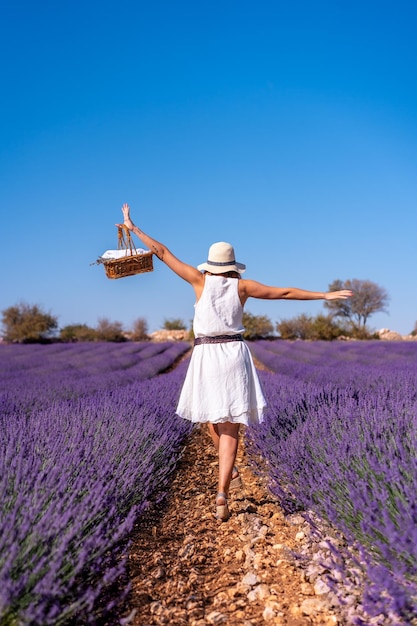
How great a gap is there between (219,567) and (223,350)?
44.8 inches

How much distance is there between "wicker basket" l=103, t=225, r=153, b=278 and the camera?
3.61m

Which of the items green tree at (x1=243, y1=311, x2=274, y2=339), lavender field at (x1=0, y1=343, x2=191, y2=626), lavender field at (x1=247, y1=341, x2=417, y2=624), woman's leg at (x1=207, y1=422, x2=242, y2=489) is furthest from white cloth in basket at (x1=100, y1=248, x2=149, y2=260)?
green tree at (x1=243, y1=311, x2=274, y2=339)

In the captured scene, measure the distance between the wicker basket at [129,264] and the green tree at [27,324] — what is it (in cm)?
2728

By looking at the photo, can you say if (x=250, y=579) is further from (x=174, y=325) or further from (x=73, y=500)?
(x=174, y=325)

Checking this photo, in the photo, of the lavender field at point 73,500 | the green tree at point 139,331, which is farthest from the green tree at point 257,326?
the lavender field at point 73,500

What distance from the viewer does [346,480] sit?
2.34m

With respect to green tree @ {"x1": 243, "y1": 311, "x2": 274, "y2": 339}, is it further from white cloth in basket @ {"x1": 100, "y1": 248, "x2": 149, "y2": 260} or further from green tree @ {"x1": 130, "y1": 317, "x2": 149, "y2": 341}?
white cloth in basket @ {"x1": 100, "y1": 248, "x2": 149, "y2": 260}

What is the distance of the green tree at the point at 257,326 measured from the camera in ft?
100

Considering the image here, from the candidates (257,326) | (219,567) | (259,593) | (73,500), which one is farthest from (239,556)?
(257,326)

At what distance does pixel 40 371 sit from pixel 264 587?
28.5 ft

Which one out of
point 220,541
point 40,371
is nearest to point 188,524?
point 220,541

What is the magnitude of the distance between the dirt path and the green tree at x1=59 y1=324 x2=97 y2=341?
2915 centimetres

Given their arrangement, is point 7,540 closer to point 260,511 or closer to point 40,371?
point 260,511

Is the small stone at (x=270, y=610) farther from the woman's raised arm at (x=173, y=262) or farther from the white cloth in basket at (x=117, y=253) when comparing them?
the white cloth in basket at (x=117, y=253)
